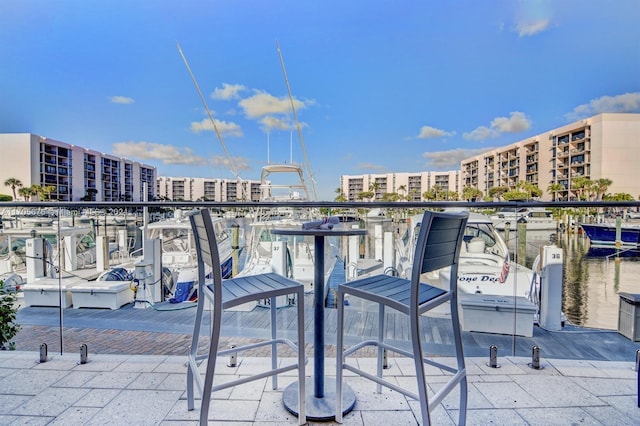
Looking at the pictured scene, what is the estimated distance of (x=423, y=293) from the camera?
1399 mm

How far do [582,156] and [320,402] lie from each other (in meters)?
50.6

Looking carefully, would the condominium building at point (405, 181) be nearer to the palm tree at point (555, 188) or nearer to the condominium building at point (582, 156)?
the condominium building at point (582, 156)

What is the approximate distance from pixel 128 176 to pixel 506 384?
67.9 metres

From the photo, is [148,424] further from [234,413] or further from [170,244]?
[170,244]

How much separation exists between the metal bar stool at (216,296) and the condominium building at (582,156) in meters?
48.2

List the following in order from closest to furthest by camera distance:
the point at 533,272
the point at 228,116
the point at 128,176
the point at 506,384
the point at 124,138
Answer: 1. the point at 506,384
2. the point at 533,272
3. the point at 228,116
4. the point at 124,138
5. the point at 128,176

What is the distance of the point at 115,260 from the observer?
358 cm

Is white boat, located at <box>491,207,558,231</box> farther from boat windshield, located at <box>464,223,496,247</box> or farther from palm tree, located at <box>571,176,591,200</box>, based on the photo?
palm tree, located at <box>571,176,591,200</box>

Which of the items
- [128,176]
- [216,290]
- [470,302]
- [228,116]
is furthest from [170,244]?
[128,176]

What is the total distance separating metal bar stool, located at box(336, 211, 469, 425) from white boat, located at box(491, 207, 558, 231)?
1.12m

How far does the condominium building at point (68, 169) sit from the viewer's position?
1639 inches

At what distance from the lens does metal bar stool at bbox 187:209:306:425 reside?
1.33 metres

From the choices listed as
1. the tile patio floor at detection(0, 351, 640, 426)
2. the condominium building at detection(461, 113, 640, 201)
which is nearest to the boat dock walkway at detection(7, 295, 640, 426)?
the tile patio floor at detection(0, 351, 640, 426)

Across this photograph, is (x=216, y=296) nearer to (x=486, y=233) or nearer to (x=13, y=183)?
(x=486, y=233)
